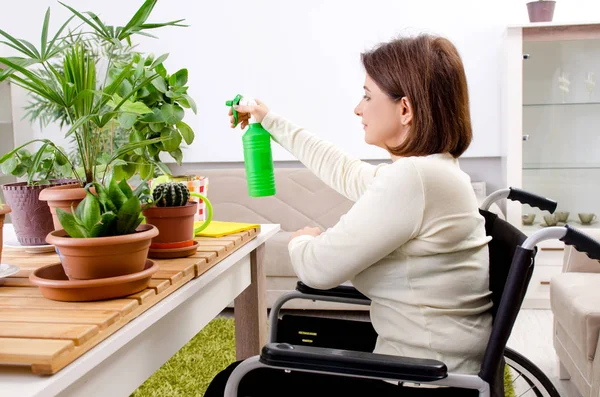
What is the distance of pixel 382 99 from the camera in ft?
4.25

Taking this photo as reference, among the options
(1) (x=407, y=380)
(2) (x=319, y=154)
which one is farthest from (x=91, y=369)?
(2) (x=319, y=154)

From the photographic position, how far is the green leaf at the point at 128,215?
98 cm

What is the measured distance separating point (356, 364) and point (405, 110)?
0.54 m

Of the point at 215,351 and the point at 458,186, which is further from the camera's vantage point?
the point at 215,351

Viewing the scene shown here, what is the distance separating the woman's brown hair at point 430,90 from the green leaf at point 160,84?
→ 50 cm

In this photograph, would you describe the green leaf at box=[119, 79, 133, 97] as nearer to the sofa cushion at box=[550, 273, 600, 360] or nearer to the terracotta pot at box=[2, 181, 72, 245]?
the terracotta pot at box=[2, 181, 72, 245]

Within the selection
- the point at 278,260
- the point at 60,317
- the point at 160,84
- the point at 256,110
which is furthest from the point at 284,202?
the point at 60,317

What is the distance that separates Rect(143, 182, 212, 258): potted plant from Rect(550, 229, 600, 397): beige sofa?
1073mm

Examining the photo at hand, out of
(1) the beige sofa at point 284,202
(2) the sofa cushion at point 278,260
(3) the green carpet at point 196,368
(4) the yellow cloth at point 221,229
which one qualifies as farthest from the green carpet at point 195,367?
(4) the yellow cloth at point 221,229

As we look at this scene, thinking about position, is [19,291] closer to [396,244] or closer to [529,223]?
[396,244]

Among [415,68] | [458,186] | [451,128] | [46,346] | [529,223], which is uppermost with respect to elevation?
[415,68]

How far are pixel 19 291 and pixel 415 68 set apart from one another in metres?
0.84

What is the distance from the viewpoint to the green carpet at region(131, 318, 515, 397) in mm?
2287

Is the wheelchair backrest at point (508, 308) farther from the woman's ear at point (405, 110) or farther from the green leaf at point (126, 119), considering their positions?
the green leaf at point (126, 119)
